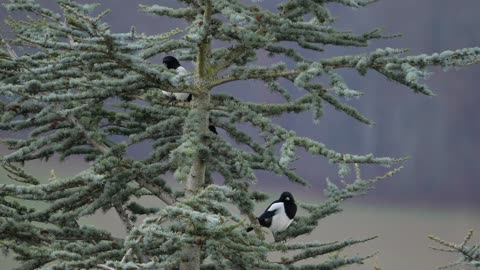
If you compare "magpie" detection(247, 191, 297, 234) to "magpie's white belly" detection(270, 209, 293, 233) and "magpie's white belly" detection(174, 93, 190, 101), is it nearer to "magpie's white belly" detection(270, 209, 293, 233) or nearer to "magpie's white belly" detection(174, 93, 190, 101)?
"magpie's white belly" detection(270, 209, 293, 233)

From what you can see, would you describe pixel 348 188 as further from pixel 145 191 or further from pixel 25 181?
pixel 25 181

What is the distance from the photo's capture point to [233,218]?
819cm

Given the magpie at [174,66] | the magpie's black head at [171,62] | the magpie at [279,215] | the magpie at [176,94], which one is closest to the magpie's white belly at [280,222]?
the magpie at [279,215]

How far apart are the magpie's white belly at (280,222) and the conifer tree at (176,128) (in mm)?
167

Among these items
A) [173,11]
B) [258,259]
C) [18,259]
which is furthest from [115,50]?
[18,259]

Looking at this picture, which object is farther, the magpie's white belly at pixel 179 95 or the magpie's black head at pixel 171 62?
the magpie's black head at pixel 171 62

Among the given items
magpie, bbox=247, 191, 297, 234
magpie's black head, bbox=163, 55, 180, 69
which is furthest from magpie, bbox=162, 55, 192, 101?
magpie, bbox=247, 191, 297, 234

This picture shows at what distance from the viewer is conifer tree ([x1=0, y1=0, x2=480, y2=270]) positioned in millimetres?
8430

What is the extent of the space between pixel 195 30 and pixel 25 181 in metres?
4.13

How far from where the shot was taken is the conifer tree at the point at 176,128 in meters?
8.43

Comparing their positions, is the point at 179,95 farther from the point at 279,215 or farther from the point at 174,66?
the point at 279,215

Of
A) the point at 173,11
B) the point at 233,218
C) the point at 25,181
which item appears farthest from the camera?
the point at 25,181

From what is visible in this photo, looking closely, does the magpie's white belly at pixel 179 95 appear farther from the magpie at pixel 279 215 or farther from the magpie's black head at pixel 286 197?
the magpie's black head at pixel 286 197

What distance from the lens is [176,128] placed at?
36.1 feet
